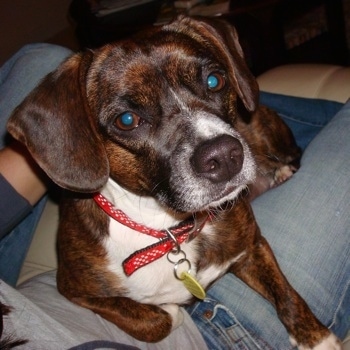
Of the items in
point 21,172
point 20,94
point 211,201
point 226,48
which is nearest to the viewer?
point 211,201

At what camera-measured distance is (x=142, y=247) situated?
2111 millimetres

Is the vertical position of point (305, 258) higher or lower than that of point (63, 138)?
lower

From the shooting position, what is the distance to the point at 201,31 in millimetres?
2244

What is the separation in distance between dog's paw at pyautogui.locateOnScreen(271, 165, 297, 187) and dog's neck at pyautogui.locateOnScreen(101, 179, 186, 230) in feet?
3.24

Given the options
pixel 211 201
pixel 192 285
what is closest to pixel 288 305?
pixel 192 285

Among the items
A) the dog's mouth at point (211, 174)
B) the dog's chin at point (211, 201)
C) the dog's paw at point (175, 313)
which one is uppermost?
the dog's mouth at point (211, 174)

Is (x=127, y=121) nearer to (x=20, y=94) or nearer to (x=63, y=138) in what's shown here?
(x=63, y=138)

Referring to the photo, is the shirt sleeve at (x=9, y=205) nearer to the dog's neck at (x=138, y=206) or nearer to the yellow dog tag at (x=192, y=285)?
the dog's neck at (x=138, y=206)

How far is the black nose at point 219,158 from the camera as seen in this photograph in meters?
1.72

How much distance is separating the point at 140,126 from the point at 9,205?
0.80 meters

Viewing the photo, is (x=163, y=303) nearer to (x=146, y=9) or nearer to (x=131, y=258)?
(x=131, y=258)

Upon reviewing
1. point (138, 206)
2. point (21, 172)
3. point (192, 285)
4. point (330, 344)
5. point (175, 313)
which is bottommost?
point (330, 344)

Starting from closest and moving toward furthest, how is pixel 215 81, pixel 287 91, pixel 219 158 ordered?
pixel 219 158 < pixel 215 81 < pixel 287 91

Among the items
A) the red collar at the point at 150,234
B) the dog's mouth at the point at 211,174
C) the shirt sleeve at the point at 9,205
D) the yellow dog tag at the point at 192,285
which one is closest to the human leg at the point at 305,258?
the yellow dog tag at the point at 192,285
